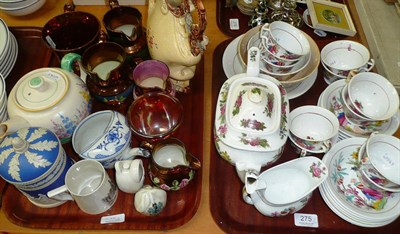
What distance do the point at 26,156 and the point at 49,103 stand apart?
0.14 m

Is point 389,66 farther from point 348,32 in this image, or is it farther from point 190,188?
point 190,188

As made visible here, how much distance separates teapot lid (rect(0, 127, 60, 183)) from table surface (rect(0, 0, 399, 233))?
0.18m

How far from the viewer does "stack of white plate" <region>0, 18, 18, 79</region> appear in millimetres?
1035

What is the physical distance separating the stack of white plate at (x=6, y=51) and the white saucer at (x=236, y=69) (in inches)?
25.1

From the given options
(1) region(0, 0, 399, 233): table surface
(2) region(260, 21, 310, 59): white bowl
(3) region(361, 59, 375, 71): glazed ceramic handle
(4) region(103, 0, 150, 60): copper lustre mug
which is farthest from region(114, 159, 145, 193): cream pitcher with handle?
(3) region(361, 59, 375, 71): glazed ceramic handle

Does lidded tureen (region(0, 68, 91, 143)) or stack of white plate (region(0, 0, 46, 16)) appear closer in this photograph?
lidded tureen (region(0, 68, 91, 143))

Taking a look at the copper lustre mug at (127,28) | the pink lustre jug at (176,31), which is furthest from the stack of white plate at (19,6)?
the pink lustre jug at (176,31)

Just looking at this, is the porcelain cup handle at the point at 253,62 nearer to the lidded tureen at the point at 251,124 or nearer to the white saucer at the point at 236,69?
the lidded tureen at the point at 251,124

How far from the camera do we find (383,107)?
3.04 ft

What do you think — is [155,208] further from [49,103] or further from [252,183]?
[49,103]

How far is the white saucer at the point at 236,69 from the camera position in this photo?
39.4 inches

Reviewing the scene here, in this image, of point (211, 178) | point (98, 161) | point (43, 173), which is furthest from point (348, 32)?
point (43, 173)

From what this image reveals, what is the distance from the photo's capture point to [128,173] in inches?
30.6

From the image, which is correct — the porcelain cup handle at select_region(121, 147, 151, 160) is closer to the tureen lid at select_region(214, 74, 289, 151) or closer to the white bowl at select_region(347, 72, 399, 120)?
the tureen lid at select_region(214, 74, 289, 151)
